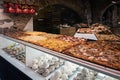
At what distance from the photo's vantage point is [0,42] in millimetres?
4609

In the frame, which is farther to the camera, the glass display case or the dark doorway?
the dark doorway

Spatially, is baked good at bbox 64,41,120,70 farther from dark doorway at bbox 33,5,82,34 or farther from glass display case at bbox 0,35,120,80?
dark doorway at bbox 33,5,82,34

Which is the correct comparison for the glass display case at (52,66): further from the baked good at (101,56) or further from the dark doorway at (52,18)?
the dark doorway at (52,18)

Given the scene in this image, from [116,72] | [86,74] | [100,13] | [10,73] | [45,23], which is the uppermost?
[100,13]

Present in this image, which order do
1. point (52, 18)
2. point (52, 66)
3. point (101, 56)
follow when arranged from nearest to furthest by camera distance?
point (101, 56), point (52, 66), point (52, 18)

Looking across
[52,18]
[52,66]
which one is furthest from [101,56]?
[52,18]

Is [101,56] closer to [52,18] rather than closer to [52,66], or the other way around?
[52,66]

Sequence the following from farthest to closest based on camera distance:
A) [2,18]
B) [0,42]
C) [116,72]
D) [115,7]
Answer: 1. [115,7]
2. [2,18]
3. [0,42]
4. [116,72]

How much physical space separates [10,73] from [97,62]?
2.02 m

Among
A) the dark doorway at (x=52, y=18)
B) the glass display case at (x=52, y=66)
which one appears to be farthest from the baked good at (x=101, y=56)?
the dark doorway at (x=52, y=18)

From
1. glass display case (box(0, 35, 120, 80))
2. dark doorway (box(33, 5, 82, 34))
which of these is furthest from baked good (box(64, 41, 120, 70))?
dark doorway (box(33, 5, 82, 34))

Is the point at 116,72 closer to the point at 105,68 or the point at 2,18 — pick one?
the point at 105,68

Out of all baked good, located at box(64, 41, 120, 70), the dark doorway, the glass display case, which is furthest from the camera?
the dark doorway

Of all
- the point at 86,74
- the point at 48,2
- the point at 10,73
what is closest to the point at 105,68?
the point at 86,74
